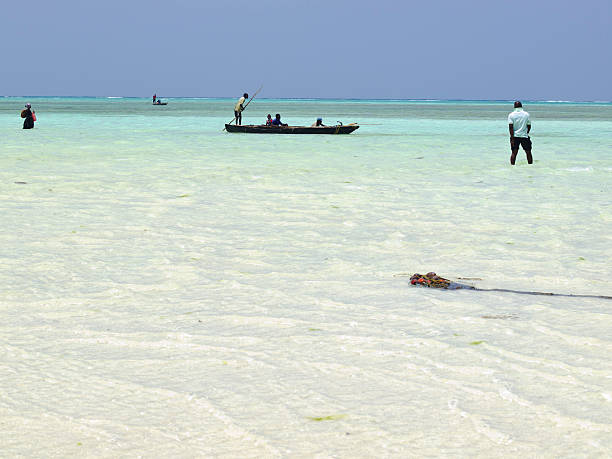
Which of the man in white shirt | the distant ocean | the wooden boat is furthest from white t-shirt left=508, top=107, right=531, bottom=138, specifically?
the wooden boat

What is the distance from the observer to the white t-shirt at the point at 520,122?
18.2 metres

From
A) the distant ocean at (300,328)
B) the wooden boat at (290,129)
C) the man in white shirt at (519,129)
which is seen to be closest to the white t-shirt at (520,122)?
the man in white shirt at (519,129)

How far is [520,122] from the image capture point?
1833cm

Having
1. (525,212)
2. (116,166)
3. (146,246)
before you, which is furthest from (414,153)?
(146,246)

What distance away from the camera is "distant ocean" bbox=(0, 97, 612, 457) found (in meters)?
3.47

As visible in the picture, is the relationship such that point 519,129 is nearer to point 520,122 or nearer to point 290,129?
point 520,122

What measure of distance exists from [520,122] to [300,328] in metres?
14.6

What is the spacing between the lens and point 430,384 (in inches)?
161

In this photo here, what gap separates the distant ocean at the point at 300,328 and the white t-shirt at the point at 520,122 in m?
6.78

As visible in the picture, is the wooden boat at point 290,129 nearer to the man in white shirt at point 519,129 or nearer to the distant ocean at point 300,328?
the man in white shirt at point 519,129

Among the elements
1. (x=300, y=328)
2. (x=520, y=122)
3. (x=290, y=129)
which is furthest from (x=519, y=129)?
(x=290, y=129)

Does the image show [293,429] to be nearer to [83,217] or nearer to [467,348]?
[467,348]

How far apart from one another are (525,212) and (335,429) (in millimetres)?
7812

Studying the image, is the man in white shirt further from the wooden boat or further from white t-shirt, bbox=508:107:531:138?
the wooden boat
